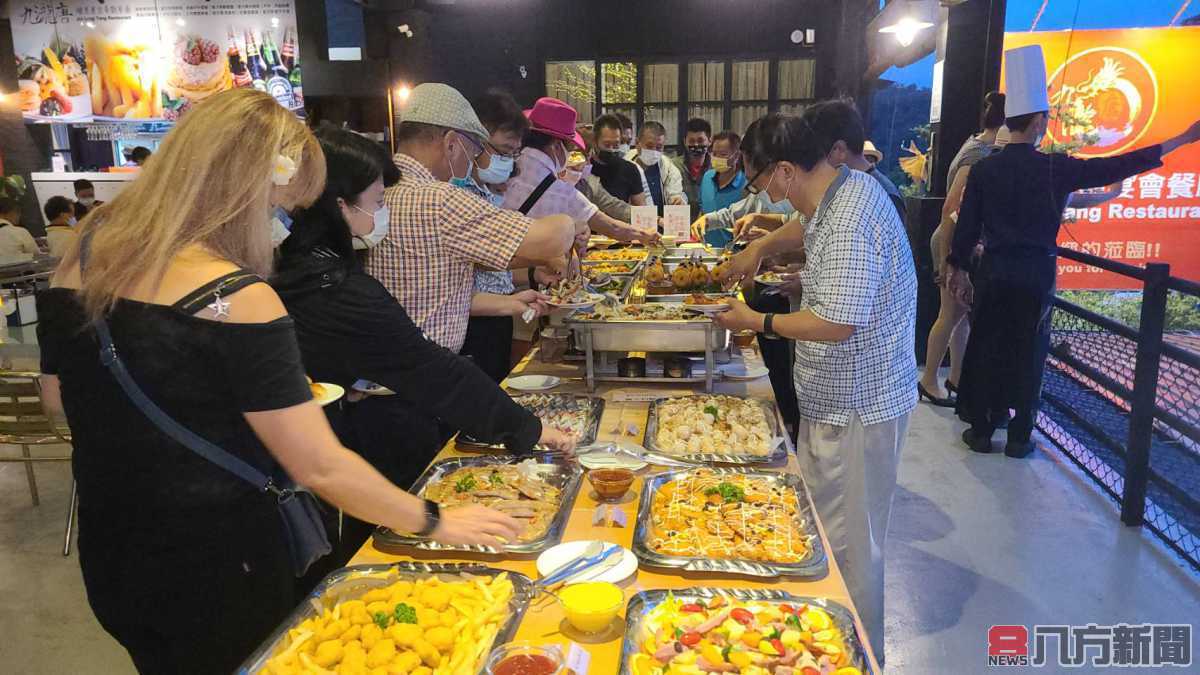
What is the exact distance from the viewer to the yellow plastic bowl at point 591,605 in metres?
1.30

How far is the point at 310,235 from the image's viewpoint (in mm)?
1698

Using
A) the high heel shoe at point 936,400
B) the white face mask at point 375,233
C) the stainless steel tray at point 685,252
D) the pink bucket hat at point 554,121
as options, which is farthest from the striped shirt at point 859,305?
the high heel shoe at point 936,400

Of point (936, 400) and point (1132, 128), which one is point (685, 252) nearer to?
point (936, 400)

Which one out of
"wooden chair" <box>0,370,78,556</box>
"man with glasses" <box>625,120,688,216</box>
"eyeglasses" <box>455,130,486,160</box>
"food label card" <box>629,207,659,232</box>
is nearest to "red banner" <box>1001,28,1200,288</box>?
"food label card" <box>629,207,659,232</box>

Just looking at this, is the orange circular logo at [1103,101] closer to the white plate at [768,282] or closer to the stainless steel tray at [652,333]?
the white plate at [768,282]

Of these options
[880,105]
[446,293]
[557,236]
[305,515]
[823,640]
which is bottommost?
[823,640]

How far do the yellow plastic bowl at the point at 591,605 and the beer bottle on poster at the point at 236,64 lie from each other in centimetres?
794

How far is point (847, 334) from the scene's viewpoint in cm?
202

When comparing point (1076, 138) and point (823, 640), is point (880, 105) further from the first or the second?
point (823, 640)

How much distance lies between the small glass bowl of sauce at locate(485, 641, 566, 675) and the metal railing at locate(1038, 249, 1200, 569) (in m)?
2.97

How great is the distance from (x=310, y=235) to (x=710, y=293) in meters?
1.84

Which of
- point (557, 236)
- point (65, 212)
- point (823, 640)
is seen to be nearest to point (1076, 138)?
point (557, 236)

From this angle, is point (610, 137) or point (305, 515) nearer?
point (305, 515)

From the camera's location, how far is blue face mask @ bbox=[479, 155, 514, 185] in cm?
305
